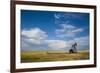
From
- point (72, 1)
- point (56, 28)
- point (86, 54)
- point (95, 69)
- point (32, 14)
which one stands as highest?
point (72, 1)

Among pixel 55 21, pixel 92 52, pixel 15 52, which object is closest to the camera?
pixel 15 52

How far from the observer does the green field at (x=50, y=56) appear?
199 cm

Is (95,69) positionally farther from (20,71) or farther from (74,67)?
(20,71)

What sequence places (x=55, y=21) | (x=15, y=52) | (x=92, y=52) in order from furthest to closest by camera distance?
(x=92, y=52), (x=55, y=21), (x=15, y=52)

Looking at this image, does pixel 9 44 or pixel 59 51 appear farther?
pixel 59 51

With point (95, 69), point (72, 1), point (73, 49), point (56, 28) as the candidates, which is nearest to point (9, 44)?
point (56, 28)

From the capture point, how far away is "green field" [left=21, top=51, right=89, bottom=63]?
1.99 m

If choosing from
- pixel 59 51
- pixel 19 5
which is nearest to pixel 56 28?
pixel 59 51

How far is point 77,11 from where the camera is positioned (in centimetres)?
214

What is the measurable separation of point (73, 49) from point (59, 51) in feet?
0.56

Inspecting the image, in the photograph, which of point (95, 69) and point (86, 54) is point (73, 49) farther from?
point (95, 69)

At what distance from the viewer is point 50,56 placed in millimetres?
2068

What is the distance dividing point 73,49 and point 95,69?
14.9 inches

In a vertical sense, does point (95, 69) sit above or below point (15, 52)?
below
